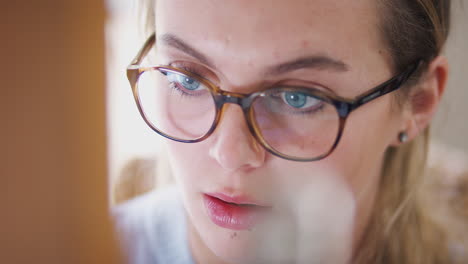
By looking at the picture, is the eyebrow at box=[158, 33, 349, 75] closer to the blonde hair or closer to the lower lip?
the blonde hair

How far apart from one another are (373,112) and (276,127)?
0.19m

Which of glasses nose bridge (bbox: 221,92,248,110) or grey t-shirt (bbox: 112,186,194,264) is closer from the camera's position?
glasses nose bridge (bbox: 221,92,248,110)

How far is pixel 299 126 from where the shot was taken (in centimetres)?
66

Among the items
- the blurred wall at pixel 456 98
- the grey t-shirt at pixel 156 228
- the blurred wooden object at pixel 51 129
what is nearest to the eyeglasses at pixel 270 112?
the grey t-shirt at pixel 156 228

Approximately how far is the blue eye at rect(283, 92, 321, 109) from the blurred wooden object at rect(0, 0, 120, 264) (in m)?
0.41

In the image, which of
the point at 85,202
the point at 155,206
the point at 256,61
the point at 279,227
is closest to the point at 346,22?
the point at 256,61

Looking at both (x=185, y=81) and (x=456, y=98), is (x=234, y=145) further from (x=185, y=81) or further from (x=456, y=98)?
(x=456, y=98)

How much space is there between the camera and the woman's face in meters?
0.59

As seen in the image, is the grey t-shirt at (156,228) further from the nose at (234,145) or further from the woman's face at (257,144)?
the nose at (234,145)

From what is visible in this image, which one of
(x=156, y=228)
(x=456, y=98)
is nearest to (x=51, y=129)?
(x=156, y=228)

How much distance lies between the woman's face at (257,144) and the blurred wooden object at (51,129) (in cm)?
35

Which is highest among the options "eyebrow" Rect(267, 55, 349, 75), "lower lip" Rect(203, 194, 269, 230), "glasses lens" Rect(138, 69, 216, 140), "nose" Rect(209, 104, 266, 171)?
"eyebrow" Rect(267, 55, 349, 75)

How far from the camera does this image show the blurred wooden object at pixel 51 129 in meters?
0.25

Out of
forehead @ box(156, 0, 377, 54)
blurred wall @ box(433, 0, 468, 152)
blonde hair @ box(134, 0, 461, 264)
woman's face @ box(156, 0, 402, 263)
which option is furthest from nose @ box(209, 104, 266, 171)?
blurred wall @ box(433, 0, 468, 152)
